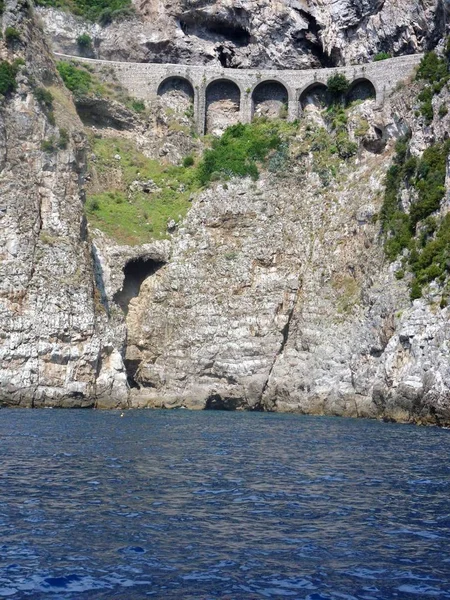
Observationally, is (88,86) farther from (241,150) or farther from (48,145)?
(241,150)

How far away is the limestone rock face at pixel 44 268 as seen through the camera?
156 ft

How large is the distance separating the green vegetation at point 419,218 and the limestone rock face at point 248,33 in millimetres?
14031

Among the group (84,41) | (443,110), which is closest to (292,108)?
(443,110)

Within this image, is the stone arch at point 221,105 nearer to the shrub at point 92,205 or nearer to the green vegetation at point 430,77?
the shrub at point 92,205

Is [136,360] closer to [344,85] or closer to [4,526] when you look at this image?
[344,85]

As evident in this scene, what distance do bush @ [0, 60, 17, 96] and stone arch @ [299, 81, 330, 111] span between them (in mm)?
23475

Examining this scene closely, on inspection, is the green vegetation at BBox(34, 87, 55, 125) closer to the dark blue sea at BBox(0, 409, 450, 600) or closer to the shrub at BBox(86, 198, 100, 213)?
the shrub at BBox(86, 198, 100, 213)

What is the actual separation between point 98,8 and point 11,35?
737 inches

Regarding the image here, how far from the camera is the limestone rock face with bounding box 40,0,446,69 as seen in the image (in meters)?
64.1

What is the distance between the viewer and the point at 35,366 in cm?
4738

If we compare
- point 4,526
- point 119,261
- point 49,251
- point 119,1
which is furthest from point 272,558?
point 119,1

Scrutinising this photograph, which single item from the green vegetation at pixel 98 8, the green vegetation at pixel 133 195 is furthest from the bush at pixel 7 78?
the green vegetation at pixel 98 8

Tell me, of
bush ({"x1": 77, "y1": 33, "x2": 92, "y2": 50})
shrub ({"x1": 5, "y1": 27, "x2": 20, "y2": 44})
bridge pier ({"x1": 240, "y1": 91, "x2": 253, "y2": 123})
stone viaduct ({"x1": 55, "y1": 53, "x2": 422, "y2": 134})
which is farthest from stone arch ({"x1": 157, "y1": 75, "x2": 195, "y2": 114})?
shrub ({"x1": 5, "y1": 27, "x2": 20, "y2": 44})

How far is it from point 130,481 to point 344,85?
4943 centimetres
